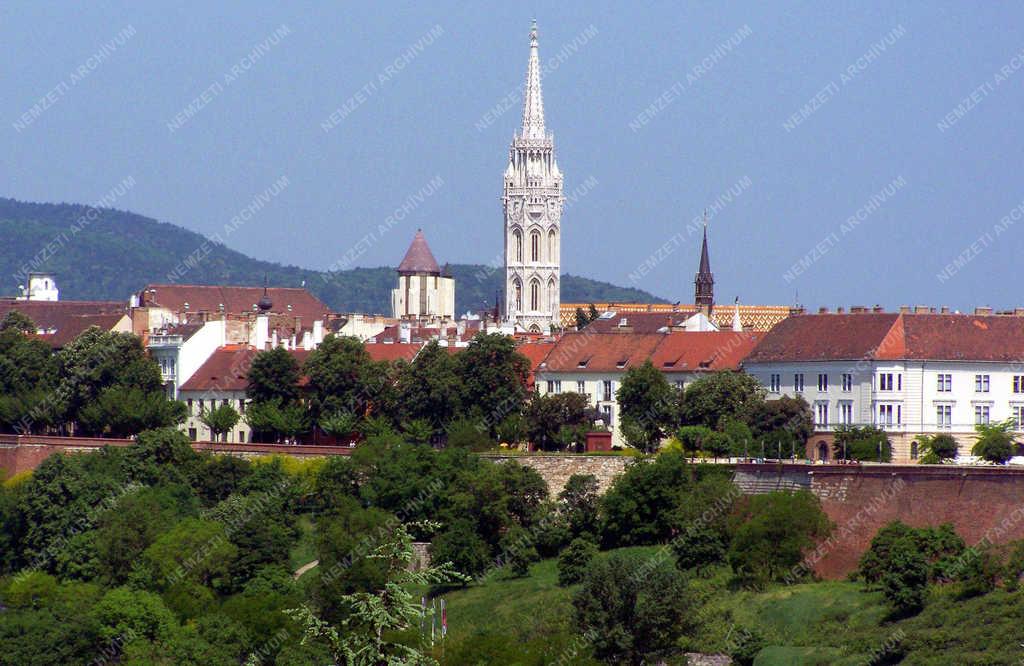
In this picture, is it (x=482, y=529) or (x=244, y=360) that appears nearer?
(x=482, y=529)

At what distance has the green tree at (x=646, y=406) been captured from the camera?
9256cm

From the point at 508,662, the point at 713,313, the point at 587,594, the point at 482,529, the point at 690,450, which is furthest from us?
the point at 713,313

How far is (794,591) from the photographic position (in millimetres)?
71438

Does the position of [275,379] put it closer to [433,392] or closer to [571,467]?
[433,392]

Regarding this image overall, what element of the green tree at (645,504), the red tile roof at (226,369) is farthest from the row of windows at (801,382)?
the red tile roof at (226,369)

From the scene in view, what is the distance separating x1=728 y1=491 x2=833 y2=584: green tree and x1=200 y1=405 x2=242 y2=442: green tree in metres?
37.5

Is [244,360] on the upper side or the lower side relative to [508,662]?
upper

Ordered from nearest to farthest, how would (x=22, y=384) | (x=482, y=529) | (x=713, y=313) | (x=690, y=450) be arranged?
(x=482, y=529), (x=690, y=450), (x=22, y=384), (x=713, y=313)

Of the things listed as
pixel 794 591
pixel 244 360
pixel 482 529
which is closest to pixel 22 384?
pixel 244 360

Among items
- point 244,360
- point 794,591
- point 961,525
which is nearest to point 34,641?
point 794,591

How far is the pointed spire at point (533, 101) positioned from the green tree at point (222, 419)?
7717cm

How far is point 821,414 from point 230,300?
198ft

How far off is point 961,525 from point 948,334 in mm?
21957

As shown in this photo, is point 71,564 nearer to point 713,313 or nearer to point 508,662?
point 508,662
